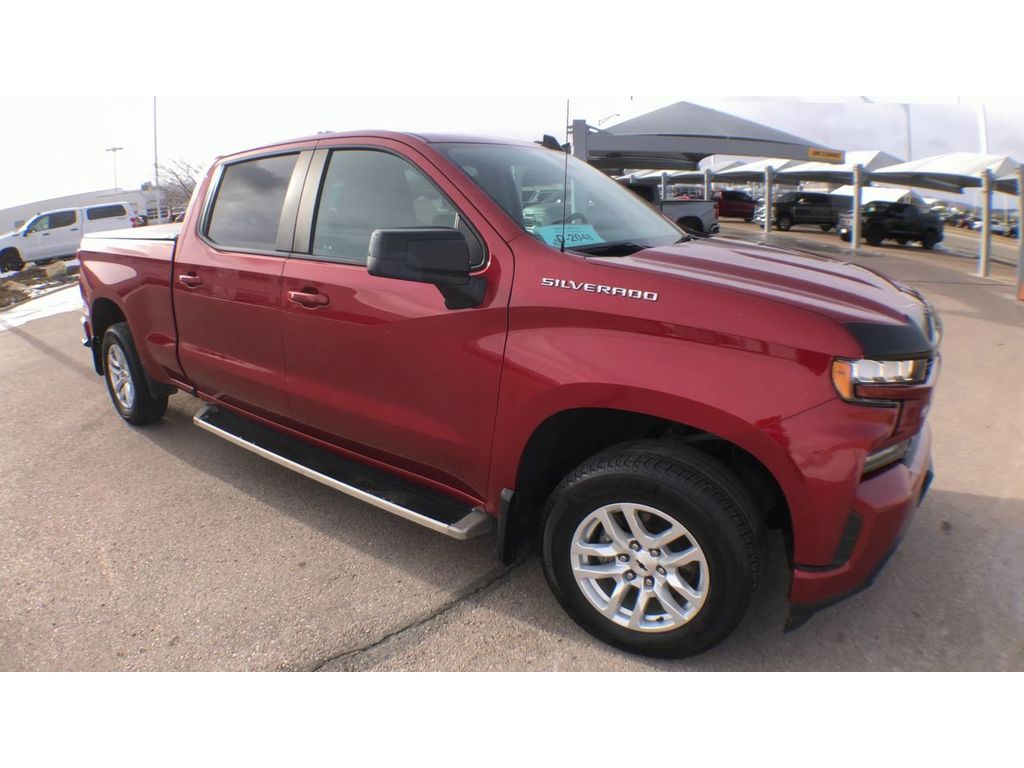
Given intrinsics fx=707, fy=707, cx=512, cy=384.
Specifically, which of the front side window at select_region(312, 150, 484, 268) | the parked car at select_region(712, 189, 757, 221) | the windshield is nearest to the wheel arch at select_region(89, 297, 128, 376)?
the front side window at select_region(312, 150, 484, 268)

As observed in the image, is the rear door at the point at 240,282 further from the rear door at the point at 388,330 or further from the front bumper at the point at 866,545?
the front bumper at the point at 866,545

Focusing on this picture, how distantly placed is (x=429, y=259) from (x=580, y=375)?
66 cm

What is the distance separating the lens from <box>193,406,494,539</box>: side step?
2.76 metres

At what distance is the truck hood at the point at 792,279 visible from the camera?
7.38 feet

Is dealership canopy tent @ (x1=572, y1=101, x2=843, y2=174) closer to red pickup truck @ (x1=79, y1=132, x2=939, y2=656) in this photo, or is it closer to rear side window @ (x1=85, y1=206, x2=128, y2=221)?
red pickup truck @ (x1=79, y1=132, x2=939, y2=656)

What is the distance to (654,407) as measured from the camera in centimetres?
229

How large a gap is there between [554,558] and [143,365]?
331cm

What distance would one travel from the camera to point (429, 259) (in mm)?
2463

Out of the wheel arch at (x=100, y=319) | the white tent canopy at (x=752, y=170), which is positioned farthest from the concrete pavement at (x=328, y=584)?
the white tent canopy at (x=752, y=170)

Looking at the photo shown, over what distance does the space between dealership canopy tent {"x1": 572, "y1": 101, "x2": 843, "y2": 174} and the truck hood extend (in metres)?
13.4

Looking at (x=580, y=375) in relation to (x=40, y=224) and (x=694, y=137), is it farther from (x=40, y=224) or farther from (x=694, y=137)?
(x=40, y=224)

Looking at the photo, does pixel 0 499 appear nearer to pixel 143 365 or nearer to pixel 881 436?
pixel 143 365

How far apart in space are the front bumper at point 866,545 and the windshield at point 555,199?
1.29 meters
